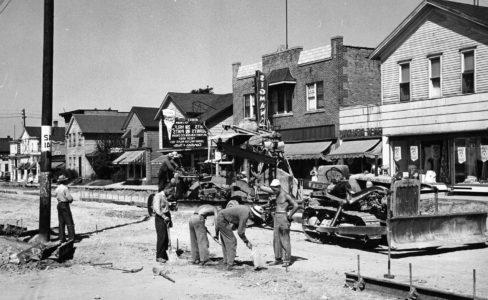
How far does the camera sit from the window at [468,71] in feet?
91.8

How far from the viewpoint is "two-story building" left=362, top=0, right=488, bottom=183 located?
27.5m

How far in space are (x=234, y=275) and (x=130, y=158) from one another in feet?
162

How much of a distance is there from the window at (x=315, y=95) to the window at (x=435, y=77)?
857 centimetres

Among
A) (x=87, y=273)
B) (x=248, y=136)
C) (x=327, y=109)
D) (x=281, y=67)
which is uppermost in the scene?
(x=281, y=67)

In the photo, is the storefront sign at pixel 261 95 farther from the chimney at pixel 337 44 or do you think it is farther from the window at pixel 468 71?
the window at pixel 468 71

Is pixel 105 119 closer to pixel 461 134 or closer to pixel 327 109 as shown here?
pixel 327 109

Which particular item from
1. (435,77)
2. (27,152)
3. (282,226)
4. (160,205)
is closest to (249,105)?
(435,77)

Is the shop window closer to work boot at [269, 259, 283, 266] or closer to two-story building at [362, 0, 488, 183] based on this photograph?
two-story building at [362, 0, 488, 183]

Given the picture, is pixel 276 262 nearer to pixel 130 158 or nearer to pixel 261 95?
pixel 261 95

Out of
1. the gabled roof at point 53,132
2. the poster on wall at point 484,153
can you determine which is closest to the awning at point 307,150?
the poster on wall at point 484,153

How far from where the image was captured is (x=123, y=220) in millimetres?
23547

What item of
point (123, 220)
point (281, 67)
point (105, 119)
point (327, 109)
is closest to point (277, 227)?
point (123, 220)

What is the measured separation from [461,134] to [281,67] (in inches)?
601

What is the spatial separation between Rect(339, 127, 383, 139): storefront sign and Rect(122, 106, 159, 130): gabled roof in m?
29.9
